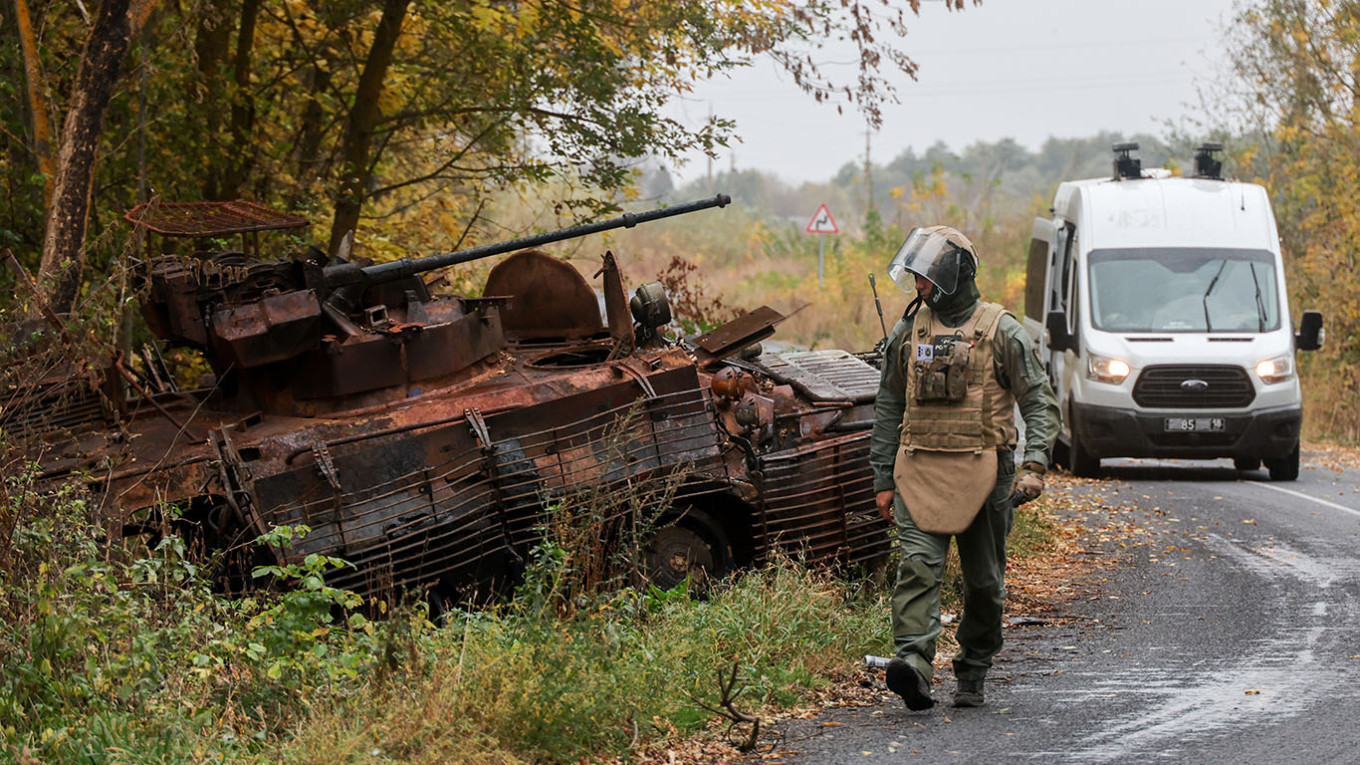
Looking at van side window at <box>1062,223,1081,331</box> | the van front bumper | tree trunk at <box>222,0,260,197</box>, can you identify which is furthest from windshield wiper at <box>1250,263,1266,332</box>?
tree trunk at <box>222,0,260,197</box>

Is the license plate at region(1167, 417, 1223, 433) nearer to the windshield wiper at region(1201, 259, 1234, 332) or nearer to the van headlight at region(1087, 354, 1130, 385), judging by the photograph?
the van headlight at region(1087, 354, 1130, 385)

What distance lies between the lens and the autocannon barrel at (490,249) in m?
10.1

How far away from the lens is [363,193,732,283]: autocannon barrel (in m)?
10.1

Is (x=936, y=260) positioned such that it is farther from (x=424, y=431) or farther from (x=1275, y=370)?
(x=1275, y=370)

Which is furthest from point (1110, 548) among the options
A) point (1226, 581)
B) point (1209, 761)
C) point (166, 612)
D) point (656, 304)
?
point (166, 612)

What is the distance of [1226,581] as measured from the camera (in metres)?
11.0

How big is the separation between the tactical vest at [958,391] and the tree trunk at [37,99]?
6999 mm

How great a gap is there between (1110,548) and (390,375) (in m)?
5.70

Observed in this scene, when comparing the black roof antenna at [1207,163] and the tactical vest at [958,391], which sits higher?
the black roof antenna at [1207,163]

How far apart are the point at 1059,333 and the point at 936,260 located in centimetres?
1106

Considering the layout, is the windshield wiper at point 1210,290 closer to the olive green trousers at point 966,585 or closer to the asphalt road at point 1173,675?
the asphalt road at point 1173,675

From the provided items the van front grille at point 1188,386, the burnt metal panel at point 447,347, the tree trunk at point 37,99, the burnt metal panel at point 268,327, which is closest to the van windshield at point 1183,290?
the van front grille at point 1188,386

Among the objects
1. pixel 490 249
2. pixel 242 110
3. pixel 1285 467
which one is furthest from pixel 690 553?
pixel 1285 467

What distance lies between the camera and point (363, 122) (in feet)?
52.7
